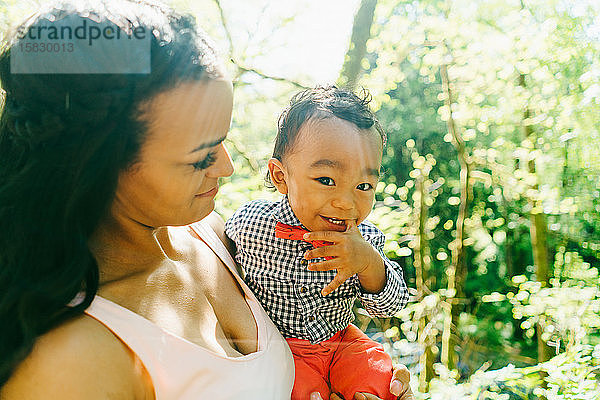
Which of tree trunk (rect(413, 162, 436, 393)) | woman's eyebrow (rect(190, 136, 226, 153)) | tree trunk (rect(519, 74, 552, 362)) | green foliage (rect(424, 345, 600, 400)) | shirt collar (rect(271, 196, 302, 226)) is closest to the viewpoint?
woman's eyebrow (rect(190, 136, 226, 153))

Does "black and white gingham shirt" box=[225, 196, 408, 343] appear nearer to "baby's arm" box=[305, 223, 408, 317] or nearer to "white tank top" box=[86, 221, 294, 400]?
"baby's arm" box=[305, 223, 408, 317]

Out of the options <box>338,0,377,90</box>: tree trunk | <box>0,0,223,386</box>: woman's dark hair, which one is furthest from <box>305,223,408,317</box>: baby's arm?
<box>338,0,377,90</box>: tree trunk

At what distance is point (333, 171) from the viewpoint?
0.86m

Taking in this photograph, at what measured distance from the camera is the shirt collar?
0.95 m

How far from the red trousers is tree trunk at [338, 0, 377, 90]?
25.6 inches

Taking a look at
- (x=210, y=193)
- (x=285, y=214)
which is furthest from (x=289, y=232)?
(x=210, y=193)

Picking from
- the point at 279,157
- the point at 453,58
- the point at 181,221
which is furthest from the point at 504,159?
the point at 181,221

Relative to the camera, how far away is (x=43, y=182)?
0.58m

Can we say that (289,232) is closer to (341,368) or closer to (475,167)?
(341,368)

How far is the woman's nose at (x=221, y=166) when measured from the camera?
0.69 metres

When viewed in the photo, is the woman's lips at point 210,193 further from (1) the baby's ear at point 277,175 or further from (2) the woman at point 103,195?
(1) the baby's ear at point 277,175

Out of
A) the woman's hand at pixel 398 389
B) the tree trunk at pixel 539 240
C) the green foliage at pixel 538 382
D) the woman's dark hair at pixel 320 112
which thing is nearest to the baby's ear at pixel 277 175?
the woman's dark hair at pixel 320 112

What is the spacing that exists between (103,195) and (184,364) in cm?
23

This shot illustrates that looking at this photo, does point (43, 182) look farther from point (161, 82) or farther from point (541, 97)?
point (541, 97)
